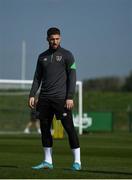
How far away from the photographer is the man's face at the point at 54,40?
37.4 ft

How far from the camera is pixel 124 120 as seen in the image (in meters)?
60.2

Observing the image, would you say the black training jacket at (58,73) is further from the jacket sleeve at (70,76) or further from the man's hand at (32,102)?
the man's hand at (32,102)

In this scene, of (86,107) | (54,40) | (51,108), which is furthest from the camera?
(86,107)

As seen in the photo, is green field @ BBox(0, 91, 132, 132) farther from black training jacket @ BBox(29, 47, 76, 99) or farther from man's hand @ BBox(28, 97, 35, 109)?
black training jacket @ BBox(29, 47, 76, 99)

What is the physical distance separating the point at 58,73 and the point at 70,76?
20cm

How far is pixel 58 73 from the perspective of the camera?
11.5 meters

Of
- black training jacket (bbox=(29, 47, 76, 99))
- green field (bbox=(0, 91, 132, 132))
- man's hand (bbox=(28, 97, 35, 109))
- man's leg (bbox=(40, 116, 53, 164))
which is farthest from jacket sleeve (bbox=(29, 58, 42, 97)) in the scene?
green field (bbox=(0, 91, 132, 132))

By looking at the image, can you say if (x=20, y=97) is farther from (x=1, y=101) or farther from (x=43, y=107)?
(x=43, y=107)

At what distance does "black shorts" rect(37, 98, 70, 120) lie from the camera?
11531mm

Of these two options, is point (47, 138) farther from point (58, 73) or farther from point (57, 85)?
point (58, 73)

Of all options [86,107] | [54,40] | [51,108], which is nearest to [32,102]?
[51,108]

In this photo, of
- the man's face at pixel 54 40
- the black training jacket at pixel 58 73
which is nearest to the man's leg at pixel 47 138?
the black training jacket at pixel 58 73

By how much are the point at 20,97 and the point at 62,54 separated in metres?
43.9

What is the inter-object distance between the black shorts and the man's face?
34.9 inches
